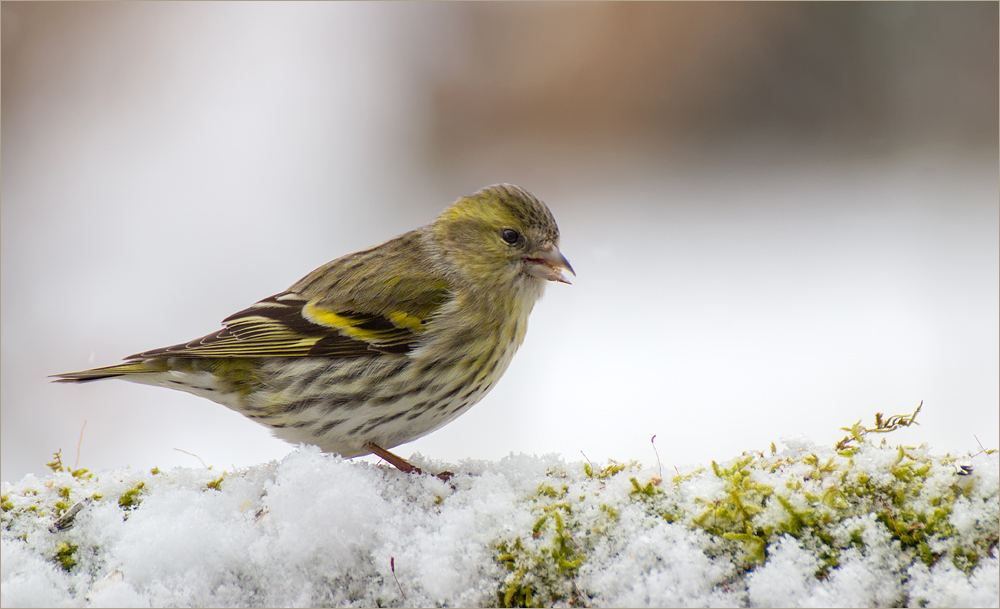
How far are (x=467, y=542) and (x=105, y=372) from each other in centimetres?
171

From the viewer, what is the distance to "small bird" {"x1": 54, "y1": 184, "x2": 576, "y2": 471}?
248cm

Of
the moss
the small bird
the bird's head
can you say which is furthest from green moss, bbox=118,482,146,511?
the bird's head

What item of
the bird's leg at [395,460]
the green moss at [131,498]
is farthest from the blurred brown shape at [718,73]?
the green moss at [131,498]

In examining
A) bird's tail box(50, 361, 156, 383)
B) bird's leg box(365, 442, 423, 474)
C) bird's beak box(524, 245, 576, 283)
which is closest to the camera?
bird's leg box(365, 442, 423, 474)

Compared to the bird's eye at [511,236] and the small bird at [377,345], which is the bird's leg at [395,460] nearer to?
the small bird at [377,345]

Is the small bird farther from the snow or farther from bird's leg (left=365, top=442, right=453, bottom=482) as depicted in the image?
the snow

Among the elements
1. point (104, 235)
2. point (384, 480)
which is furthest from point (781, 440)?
point (104, 235)

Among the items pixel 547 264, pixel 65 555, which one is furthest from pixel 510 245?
pixel 65 555

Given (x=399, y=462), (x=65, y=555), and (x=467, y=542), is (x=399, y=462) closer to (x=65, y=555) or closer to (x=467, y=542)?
(x=467, y=542)

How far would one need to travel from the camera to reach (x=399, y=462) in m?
2.25

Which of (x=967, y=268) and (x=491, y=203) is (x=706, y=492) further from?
(x=967, y=268)

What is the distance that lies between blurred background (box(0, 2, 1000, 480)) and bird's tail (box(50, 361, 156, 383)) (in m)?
2.15

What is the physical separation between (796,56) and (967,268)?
10.5 ft

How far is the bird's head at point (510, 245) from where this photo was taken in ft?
9.41
